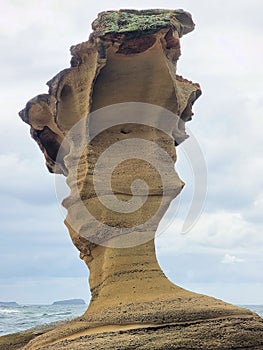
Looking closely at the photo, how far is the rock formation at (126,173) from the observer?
4.86 m

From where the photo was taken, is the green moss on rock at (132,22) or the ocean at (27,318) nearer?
the green moss on rock at (132,22)

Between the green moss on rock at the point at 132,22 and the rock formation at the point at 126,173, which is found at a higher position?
the green moss on rock at the point at 132,22

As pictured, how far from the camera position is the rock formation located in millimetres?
4859

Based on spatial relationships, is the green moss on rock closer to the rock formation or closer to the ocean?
the rock formation

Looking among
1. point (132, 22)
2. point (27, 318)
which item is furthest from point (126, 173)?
point (27, 318)

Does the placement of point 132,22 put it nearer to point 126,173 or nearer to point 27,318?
point 126,173

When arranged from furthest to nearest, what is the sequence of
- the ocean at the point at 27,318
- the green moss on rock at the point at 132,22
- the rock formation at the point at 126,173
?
the ocean at the point at 27,318 < the green moss on rock at the point at 132,22 < the rock formation at the point at 126,173

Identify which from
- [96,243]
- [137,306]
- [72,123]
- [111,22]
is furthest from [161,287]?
[111,22]

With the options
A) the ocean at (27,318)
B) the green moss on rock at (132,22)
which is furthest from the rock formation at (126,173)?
the ocean at (27,318)

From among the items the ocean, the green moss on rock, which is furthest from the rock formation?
the ocean

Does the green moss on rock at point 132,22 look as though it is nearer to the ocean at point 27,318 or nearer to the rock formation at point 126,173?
the rock formation at point 126,173

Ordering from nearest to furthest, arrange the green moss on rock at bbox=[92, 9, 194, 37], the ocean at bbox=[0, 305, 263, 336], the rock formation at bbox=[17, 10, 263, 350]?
the rock formation at bbox=[17, 10, 263, 350] < the green moss on rock at bbox=[92, 9, 194, 37] < the ocean at bbox=[0, 305, 263, 336]

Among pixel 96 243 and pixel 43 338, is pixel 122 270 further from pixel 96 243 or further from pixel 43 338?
pixel 43 338

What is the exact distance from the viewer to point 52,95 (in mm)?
6070
